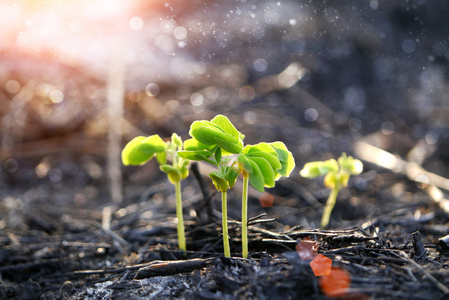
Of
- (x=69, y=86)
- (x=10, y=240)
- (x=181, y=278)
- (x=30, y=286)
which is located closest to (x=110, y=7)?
(x=69, y=86)

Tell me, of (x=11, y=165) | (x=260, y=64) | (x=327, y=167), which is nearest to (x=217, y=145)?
(x=327, y=167)

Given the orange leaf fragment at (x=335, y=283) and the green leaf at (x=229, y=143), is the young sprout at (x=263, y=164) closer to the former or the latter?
the green leaf at (x=229, y=143)

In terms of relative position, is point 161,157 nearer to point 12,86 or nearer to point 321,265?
point 321,265

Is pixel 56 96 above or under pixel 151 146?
above

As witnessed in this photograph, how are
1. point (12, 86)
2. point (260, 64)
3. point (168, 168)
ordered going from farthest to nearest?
1. point (260, 64)
2. point (12, 86)
3. point (168, 168)

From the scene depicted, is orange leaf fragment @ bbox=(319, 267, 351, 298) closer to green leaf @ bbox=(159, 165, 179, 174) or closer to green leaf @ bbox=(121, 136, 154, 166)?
green leaf @ bbox=(159, 165, 179, 174)

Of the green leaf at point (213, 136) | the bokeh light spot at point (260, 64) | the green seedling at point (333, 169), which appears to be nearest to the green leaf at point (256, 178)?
the green leaf at point (213, 136)
